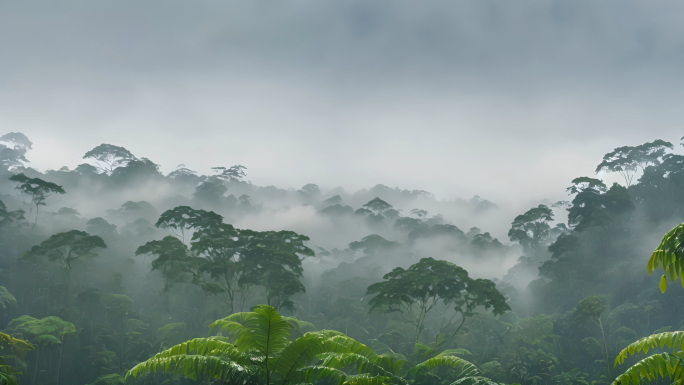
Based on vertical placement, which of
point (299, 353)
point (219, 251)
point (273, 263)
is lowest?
point (299, 353)

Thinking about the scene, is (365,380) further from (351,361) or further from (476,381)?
(476,381)

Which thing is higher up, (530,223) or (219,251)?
(530,223)

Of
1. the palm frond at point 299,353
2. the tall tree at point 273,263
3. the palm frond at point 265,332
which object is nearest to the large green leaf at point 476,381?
the palm frond at point 299,353

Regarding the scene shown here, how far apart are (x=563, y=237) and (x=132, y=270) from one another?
50.4 meters

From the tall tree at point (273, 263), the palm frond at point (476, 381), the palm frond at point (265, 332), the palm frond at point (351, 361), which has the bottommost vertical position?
the palm frond at point (476, 381)

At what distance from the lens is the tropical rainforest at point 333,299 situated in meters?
11.6

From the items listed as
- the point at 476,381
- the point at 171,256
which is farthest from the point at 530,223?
the point at 476,381

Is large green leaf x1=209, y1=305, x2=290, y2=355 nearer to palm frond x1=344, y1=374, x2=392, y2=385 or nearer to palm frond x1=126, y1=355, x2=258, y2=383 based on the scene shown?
palm frond x1=126, y1=355, x2=258, y2=383

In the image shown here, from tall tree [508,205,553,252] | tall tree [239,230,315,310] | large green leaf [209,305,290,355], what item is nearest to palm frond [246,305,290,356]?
large green leaf [209,305,290,355]

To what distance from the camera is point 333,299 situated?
164ft

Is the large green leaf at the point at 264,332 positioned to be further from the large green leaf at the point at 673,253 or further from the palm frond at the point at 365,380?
the large green leaf at the point at 673,253

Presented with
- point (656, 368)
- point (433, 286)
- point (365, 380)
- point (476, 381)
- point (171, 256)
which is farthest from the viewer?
point (171, 256)

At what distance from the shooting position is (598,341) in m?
33.9

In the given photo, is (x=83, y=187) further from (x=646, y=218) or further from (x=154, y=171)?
(x=646, y=218)
